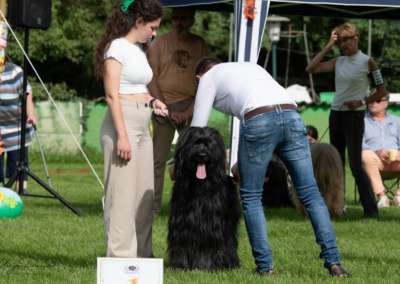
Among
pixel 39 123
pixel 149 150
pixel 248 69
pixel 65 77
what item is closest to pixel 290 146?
pixel 248 69

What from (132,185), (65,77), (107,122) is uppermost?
(107,122)

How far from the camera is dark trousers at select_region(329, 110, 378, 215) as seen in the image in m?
10.0

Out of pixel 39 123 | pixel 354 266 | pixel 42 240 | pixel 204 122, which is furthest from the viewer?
pixel 39 123

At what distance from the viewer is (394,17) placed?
11.2 metres

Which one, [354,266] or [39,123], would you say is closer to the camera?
[354,266]

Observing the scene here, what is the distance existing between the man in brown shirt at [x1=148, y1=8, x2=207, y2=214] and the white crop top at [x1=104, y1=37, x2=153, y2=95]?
9.11ft

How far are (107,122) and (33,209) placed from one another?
15.7ft

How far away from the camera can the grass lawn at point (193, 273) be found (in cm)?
614

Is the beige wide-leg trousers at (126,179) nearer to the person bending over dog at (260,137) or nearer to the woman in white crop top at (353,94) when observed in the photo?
the person bending over dog at (260,137)

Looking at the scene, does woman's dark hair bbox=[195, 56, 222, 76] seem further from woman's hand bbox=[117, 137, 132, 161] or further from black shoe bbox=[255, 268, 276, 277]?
black shoe bbox=[255, 268, 276, 277]

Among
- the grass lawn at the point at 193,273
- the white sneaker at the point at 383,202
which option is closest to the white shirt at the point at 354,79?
the grass lawn at the point at 193,273

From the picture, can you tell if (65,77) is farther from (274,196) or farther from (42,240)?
(42,240)

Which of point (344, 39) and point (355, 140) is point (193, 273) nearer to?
point (355, 140)

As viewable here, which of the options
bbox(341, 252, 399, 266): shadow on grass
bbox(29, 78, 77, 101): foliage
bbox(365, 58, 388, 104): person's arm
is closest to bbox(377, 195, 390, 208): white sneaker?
bbox(365, 58, 388, 104): person's arm
